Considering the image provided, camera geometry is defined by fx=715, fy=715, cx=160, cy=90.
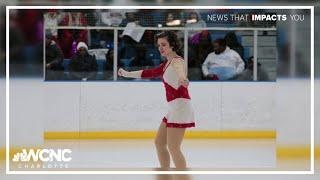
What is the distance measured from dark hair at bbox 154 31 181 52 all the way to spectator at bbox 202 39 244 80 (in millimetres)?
209

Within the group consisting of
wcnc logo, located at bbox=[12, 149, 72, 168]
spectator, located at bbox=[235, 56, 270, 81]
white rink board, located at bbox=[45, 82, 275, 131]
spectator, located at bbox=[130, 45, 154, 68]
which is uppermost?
spectator, located at bbox=[130, 45, 154, 68]

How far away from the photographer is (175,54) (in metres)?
4.66

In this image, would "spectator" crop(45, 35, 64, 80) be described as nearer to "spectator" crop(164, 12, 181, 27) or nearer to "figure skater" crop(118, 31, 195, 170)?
"figure skater" crop(118, 31, 195, 170)

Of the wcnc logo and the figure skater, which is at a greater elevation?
the figure skater

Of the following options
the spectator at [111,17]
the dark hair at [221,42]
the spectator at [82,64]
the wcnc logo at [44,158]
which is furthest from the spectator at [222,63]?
the wcnc logo at [44,158]

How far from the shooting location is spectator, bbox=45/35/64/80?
463cm

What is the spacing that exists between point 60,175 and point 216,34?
4.50ft

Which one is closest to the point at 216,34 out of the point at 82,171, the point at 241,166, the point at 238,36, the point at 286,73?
the point at 238,36

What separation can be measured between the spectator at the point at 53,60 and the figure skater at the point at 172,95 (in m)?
0.39

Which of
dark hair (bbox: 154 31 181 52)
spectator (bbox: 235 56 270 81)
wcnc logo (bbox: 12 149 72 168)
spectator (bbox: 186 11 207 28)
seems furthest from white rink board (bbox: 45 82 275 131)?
spectator (bbox: 186 11 207 28)

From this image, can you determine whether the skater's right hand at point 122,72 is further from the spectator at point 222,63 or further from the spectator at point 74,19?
the spectator at point 222,63

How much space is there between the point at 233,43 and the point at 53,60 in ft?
3.84

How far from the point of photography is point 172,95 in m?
4.65

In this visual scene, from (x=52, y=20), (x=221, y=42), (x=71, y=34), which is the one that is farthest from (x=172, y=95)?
(x=52, y=20)
